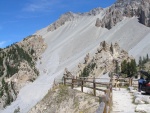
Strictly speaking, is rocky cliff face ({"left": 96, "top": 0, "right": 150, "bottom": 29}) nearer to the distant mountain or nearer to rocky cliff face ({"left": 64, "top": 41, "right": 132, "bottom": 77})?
the distant mountain

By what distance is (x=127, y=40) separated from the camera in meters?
150

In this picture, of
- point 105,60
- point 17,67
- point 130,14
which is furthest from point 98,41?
point 105,60

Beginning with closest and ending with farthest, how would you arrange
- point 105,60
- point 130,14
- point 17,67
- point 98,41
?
point 105,60
point 17,67
point 98,41
point 130,14

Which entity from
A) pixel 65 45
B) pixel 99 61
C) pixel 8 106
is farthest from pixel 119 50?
pixel 65 45

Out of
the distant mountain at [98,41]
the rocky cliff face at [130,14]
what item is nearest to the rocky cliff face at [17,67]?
the distant mountain at [98,41]

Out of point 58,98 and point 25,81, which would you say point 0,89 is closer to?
point 25,81

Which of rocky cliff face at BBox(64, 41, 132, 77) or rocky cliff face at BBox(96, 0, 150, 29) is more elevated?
rocky cliff face at BBox(96, 0, 150, 29)

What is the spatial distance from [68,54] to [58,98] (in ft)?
453

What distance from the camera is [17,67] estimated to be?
462ft

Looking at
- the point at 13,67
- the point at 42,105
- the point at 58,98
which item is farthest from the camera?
the point at 13,67

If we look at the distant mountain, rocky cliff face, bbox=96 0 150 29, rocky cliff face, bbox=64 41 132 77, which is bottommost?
rocky cliff face, bbox=64 41 132 77

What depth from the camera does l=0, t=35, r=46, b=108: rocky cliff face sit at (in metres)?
118

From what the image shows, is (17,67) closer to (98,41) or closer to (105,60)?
(98,41)

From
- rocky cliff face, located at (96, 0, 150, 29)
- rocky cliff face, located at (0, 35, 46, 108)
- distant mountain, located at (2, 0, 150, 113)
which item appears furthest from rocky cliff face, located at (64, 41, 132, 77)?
rocky cliff face, located at (96, 0, 150, 29)
